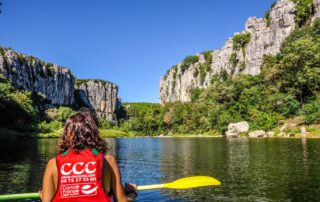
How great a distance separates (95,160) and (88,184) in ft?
0.91

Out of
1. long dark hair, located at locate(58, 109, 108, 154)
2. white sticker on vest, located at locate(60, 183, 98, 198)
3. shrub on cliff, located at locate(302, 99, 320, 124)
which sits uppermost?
shrub on cliff, located at locate(302, 99, 320, 124)

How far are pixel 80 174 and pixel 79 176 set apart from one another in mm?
24

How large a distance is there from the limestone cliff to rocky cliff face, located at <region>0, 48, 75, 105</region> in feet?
198

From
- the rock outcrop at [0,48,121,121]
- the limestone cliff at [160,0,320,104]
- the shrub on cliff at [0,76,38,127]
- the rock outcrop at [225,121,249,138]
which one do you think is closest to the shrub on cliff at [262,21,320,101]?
the rock outcrop at [225,121,249,138]

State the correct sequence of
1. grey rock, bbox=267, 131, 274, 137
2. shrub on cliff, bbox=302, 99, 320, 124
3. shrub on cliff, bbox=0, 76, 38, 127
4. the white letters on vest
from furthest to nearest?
shrub on cliff, bbox=0, 76, 38, 127 < grey rock, bbox=267, 131, 274, 137 < shrub on cliff, bbox=302, 99, 320, 124 < the white letters on vest

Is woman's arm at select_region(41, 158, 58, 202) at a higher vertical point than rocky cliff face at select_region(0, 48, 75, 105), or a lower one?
lower

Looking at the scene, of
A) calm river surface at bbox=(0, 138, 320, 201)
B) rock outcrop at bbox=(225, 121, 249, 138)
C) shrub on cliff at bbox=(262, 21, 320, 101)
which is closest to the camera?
calm river surface at bbox=(0, 138, 320, 201)

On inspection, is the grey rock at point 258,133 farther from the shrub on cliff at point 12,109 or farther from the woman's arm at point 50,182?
the woman's arm at point 50,182

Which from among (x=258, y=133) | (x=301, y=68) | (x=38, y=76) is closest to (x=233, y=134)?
(x=258, y=133)

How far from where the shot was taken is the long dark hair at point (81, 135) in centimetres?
375

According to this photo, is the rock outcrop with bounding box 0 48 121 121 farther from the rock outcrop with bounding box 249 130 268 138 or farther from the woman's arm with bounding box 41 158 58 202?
the woman's arm with bounding box 41 158 58 202

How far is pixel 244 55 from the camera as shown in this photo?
12025cm

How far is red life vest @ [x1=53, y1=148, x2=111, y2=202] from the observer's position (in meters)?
3.60

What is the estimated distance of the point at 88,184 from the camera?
3.64 m
